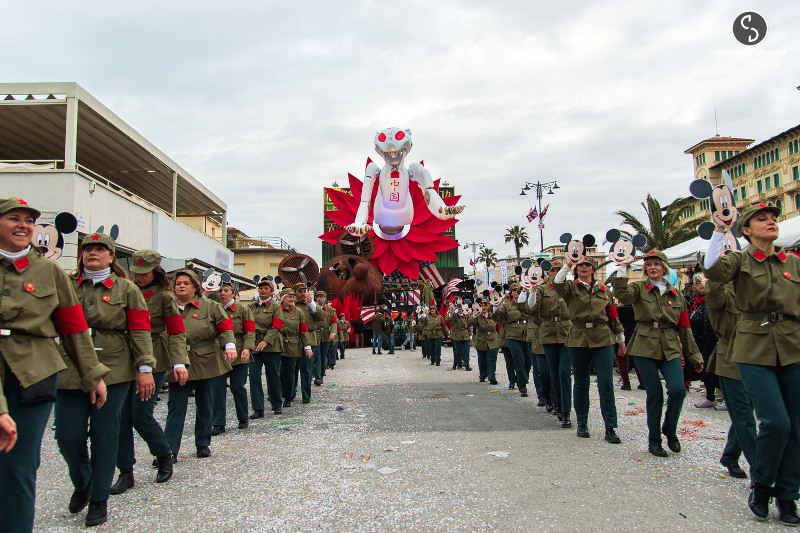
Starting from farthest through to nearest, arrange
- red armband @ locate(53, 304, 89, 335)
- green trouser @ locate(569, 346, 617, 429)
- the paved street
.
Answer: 1. green trouser @ locate(569, 346, 617, 429)
2. the paved street
3. red armband @ locate(53, 304, 89, 335)

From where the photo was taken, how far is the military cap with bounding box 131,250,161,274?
209 inches

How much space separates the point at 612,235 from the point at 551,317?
5.79ft

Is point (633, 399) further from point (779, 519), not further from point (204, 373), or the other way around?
point (204, 373)

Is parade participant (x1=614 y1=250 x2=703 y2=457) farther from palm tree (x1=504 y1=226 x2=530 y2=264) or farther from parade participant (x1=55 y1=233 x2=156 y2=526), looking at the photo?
palm tree (x1=504 y1=226 x2=530 y2=264)

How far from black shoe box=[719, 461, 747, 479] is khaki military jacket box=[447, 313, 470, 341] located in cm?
1081

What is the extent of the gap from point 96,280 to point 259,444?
3.00 metres

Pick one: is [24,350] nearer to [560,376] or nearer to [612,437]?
[612,437]

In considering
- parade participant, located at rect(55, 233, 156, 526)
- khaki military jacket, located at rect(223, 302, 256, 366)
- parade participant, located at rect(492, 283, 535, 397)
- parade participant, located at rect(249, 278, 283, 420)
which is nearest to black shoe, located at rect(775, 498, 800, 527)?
parade participant, located at rect(55, 233, 156, 526)

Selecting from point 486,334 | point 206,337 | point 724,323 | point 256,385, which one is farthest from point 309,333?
point 724,323

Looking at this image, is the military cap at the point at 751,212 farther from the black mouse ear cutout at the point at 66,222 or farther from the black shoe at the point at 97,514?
the black mouse ear cutout at the point at 66,222

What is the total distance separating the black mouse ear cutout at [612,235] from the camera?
6602 mm

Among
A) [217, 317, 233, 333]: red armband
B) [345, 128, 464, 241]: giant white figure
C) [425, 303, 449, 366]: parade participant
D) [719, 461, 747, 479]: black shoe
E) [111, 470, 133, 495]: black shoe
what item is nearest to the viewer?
[111, 470, 133, 495]: black shoe

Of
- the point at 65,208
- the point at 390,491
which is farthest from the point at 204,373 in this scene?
the point at 65,208

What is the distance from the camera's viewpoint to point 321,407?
9.56 metres
